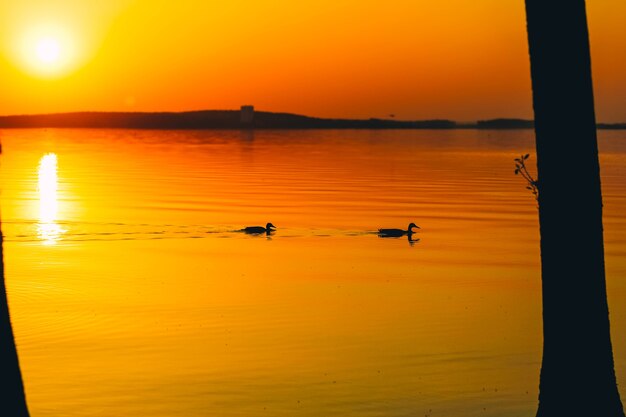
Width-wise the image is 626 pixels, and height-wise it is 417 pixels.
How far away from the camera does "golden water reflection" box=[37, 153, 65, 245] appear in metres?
32.8

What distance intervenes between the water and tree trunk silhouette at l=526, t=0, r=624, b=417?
2.61 meters

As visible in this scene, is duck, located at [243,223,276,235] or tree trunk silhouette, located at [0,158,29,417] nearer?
tree trunk silhouette, located at [0,158,29,417]

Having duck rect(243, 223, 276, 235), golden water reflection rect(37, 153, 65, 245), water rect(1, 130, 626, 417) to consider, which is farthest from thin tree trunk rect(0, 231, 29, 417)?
duck rect(243, 223, 276, 235)

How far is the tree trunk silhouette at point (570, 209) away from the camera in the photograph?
10078 mm

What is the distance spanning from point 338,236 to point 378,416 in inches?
759

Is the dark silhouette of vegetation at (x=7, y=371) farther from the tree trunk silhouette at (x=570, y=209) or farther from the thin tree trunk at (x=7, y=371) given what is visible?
the tree trunk silhouette at (x=570, y=209)

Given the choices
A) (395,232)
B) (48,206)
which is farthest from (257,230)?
(48,206)

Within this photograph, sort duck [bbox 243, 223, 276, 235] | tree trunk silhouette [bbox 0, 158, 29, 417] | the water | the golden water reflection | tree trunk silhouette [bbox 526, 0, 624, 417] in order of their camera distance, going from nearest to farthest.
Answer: tree trunk silhouette [bbox 0, 158, 29, 417], tree trunk silhouette [bbox 526, 0, 624, 417], the water, duck [bbox 243, 223, 276, 235], the golden water reflection

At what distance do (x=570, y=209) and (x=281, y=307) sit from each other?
982cm

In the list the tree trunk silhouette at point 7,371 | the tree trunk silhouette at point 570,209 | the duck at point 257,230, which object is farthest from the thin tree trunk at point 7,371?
the duck at point 257,230

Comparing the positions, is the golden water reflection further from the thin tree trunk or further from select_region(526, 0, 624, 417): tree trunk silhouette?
select_region(526, 0, 624, 417): tree trunk silhouette

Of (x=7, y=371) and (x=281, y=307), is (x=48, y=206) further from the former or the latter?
(x=7, y=371)

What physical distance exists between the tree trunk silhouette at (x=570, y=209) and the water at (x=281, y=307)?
2607 mm

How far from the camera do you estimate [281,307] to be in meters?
19.4
